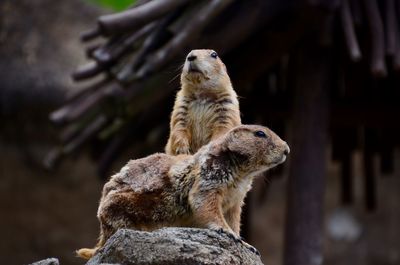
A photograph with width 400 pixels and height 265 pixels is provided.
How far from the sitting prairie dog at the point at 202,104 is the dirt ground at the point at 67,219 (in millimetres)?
10281

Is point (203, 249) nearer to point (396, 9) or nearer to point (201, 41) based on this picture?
point (201, 41)

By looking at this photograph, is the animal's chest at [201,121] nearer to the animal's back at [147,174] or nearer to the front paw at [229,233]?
the animal's back at [147,174]

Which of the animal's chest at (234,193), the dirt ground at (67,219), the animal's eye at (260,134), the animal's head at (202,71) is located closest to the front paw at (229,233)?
the animal's chest at (234,193)

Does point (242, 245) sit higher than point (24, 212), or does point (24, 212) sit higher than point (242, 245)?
point (242, 245)

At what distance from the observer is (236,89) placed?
10.7 metres

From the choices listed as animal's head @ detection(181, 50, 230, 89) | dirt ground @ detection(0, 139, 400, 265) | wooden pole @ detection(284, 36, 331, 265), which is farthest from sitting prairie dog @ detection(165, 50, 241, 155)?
dirt ground @ detection(0, 139, 400, 265)

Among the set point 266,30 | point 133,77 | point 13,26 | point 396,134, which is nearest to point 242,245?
point 133,77

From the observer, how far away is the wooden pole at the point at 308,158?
9.73 meters

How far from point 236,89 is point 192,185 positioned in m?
5.35

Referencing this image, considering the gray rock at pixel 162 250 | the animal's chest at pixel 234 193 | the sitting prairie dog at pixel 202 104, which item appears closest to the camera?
the gray rock at pixel 162 250

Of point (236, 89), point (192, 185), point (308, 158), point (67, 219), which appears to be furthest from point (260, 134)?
point (67, 219)

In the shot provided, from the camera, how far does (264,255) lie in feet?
58.5

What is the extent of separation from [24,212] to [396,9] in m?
8.59

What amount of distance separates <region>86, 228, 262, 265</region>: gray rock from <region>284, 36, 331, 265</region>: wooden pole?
474cm
